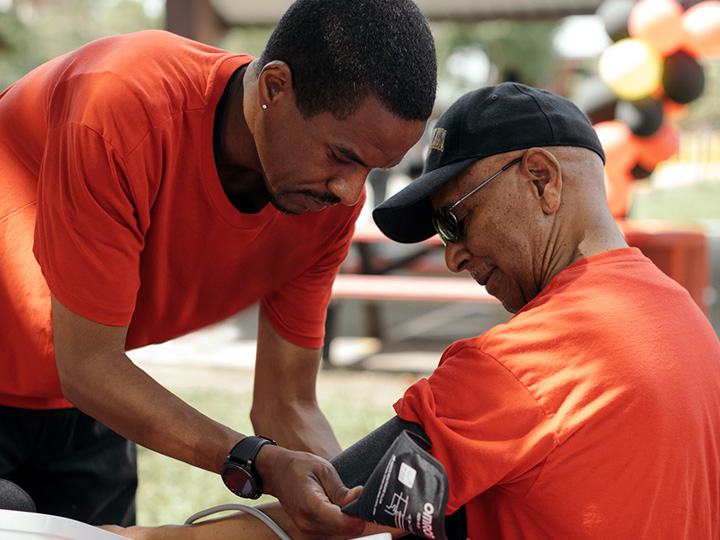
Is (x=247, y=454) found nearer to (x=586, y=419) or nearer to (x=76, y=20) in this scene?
(x=586, y=419)

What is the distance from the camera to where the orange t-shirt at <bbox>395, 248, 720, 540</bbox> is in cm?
137

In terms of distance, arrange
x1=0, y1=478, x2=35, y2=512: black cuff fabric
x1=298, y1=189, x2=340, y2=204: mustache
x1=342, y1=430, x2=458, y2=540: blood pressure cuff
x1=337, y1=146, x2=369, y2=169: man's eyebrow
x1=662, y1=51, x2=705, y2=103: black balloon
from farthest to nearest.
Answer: x1=662, y1=51, x2=705, y2=103: black balloon, x1=298, y1=189, x2=340, y2=204: mustache, x1=337, y1=146, x2=369, y2=169: man's eyebrow, x1=0, y1=478, x2=35, y2=512: black cuff fabric, x1=342, y1=430, x2=458, y2=540: blood pressure cuff

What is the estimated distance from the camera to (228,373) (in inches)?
272

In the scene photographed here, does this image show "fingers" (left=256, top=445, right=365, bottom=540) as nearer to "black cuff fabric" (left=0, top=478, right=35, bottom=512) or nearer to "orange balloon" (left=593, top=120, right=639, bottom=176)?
"black cuff fabric" (left=0, top=478, right=35, bottom=512)

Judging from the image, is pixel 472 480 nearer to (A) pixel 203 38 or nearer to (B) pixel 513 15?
(A) pixel 203 38

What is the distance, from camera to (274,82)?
5.99ft

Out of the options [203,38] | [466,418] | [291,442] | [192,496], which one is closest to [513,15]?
[203,38]

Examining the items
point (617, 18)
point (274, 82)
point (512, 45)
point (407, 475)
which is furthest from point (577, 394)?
point (512, 45)

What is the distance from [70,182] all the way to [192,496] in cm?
296

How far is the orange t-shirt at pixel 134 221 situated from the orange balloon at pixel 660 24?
4905 millimetres

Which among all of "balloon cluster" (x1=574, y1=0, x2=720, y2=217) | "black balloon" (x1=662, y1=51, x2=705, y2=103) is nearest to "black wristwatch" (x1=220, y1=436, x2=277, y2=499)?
"balloon cluster" (x1=574, y1=0, x2=720, y2=217)

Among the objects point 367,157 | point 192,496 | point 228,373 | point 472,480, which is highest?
point 367,157

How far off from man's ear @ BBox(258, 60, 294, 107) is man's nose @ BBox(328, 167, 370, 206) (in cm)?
23

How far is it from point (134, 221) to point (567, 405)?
3.60ft
